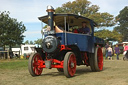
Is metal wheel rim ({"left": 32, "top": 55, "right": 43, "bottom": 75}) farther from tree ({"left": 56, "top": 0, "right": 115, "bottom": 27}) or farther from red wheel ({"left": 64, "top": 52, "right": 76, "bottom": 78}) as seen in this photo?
tree ({"left": 56, "top": 0, "right": 115, "bottom": 27})

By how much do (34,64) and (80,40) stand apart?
6.29 feet

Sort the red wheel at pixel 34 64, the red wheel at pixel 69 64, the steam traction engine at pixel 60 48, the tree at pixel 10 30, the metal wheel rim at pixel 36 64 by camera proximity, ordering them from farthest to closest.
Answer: the tree at pixel 10 30 < the metal wheel rim at pixel 36 64 < the red wheel at pixel 34 64 < the steam traction engine at pixel 60 48 < the red wheel at pixel 69 64

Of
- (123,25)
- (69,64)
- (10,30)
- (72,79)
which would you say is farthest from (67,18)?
(123,25)

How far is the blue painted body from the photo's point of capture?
257 inches

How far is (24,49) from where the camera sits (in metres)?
28.4

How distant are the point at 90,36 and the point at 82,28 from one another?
534mm

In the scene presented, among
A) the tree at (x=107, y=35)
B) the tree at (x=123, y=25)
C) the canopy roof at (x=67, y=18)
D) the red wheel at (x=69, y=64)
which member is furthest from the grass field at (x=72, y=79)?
the tree at (x=123, y=25)

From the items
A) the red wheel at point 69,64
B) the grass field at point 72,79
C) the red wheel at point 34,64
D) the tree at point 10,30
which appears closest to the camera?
the grass field at point 72,79

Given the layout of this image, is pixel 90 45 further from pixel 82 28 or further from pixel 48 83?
pixel 48 83

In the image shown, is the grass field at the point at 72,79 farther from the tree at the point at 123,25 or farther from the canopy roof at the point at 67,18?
the tree at the point at 123,25

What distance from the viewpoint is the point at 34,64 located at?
693cm

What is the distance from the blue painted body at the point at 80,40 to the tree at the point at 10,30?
19.6 metres

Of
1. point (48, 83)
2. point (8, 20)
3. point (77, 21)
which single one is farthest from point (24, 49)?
point (48, 83)

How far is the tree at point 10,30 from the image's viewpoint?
25797 millimetres
